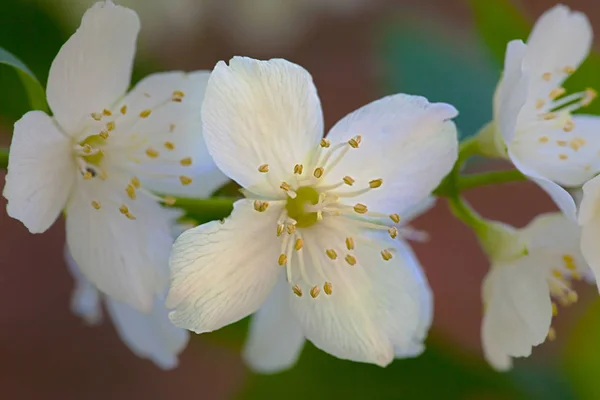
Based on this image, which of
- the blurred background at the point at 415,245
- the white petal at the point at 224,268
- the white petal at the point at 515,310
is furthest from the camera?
the blurred background at the point at 415,245

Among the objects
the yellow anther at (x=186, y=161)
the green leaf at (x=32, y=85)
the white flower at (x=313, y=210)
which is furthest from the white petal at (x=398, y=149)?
the green leaf at (x=32, y=85)

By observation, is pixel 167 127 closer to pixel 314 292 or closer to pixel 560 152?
pixel 314 292

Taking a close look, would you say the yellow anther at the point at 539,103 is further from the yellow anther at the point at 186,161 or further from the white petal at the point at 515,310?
the yellow anther at the point at 186,161

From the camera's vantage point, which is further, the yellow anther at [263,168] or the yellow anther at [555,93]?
the yellow anther at [555,93]

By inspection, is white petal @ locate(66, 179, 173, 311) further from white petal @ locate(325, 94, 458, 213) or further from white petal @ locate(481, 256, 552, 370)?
white petal @ locate(481, 256, 552, 370)

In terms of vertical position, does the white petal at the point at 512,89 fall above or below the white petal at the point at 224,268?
above

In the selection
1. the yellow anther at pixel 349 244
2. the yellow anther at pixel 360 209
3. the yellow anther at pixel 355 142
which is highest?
the yellow anther at pixel 355 142

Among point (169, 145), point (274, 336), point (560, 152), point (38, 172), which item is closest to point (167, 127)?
point (169, 145)
